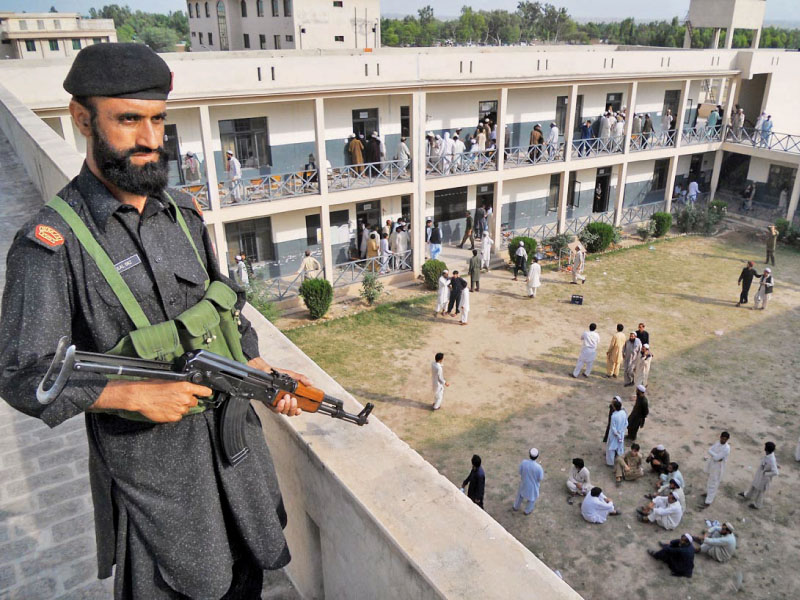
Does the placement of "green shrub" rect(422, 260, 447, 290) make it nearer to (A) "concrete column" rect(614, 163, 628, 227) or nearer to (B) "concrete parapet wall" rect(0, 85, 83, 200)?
(A) "concrete column" rect(614, 163, 628, 227)

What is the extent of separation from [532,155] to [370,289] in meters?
7.95

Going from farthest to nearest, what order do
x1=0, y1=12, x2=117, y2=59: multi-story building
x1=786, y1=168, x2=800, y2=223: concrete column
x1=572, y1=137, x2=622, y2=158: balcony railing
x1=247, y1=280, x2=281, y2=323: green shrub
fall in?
1. x1=0, y1=12, x2=117, y2=59: multi-story building
2. x1=786, y1=168, x2=800, y2=223: concrete column
3. x1=572, y1=137, x2=622, y2=158: balcony railing
4. x1=247, y1=280, x2=281, y2=323: green shrub

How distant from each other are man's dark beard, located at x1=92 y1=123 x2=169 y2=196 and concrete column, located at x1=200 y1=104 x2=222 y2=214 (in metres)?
13.8

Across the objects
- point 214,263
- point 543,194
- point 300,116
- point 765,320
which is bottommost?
point 765,320

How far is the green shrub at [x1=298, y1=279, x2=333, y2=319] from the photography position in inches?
625

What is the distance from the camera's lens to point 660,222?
21.9 meters

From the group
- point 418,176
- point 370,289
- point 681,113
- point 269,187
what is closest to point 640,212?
point 681,113

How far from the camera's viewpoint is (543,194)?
22.4 m

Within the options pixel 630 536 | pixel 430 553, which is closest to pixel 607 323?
pixel 630 536

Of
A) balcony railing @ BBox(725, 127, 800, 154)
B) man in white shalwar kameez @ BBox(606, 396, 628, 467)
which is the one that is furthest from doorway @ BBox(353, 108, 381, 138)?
balcony railing @ BBox(725, 127, 800, 154)

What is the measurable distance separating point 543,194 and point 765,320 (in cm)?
883

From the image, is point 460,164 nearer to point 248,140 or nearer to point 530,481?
point 248,140

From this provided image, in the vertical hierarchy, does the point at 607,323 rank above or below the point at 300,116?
below

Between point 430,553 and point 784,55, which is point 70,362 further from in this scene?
point 784,55
